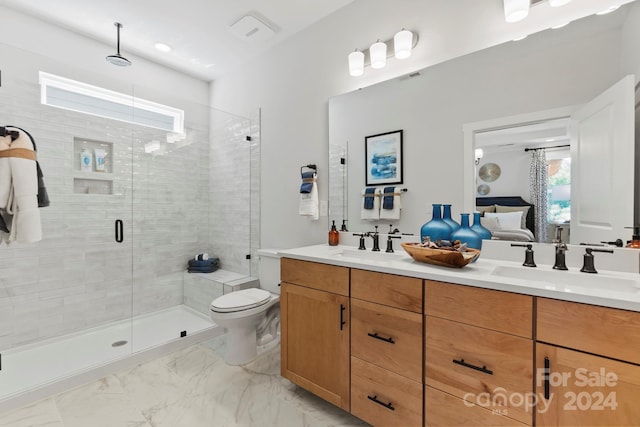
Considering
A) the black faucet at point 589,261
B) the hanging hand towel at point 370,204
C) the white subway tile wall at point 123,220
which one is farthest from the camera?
the white subway tile wall at point 123,220

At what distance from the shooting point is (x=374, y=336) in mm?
1402

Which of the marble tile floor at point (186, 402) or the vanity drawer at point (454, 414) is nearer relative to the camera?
the vanity drawer at point (454, 414)

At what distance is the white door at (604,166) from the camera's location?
4.08 ft

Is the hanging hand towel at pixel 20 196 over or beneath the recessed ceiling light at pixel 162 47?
beneath

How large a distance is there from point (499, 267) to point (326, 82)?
1891 mm

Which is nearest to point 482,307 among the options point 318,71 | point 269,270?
point 269,270

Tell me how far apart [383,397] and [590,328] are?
0.90 m

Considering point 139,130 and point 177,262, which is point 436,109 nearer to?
point 139,130

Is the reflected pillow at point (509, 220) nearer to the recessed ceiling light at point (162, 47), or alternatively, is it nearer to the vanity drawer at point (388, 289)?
the vanity drawer at point (388, 289)

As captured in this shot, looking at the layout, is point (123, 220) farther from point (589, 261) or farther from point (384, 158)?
point (589, 261)

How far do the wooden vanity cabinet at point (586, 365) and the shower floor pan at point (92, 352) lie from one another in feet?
8.24

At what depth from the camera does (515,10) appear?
1.50 meters

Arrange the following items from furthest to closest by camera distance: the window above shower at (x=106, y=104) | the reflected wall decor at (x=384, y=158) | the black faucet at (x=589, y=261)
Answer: the window above shower at (x=106, y=104), the reflected wall decor at (x=384, y=158), the black faucet at (x=589, y=261)

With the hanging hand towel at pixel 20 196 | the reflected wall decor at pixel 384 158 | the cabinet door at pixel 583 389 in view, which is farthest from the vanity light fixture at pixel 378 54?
the hanging hand towel at pixel 20 196
